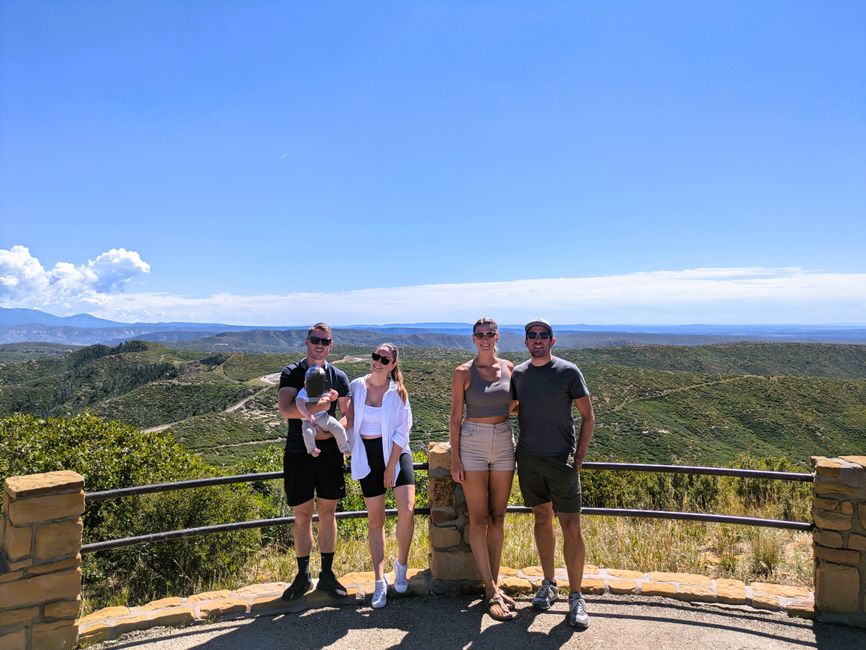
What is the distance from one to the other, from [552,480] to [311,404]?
5.74 ft

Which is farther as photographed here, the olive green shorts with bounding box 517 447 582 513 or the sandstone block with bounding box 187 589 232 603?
the sandstone block with bounding box 187 589 232 603

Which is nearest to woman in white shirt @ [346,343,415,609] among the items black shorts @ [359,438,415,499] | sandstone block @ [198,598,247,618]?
black shorts @ [359,438,415,499]

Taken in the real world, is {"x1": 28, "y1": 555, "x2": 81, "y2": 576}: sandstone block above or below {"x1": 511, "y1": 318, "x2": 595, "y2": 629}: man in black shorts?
below

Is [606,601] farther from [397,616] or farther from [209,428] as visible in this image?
[209,428]

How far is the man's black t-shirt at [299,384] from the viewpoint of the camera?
13.0 ft

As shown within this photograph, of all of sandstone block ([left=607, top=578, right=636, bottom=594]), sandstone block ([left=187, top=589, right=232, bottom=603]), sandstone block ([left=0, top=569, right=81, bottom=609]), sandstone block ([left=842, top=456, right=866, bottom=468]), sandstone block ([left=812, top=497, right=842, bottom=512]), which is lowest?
sandstone block ([left=187, top=589, right=232, bottom=603])

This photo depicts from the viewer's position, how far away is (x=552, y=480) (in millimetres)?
3803

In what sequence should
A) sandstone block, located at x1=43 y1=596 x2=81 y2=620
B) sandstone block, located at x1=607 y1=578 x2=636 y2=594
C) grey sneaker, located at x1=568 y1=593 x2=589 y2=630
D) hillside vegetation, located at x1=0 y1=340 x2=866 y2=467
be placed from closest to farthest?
sandstone block, located at x1=43 y1=596 x2=81 y2=620 → grey sneaker, located at x1=568 y1=593 x2=589 y2=630 → sandstone block, located at x1=607 y1=578 x2=636 y2=594 → hillside vegetation, located at x1=0 y1=340 x2=866 y2=467

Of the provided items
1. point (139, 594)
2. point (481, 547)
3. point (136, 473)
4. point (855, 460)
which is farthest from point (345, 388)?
point (136, 473)

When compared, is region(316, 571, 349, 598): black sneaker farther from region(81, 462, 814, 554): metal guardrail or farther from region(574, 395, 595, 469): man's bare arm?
region(574, 395, 595, 469): man's bare arm

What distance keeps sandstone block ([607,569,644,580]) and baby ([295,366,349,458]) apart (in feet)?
8.55

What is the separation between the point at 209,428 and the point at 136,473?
1774 inches

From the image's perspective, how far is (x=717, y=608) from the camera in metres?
3.96

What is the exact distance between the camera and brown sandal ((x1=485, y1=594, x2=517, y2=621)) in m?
3.76
